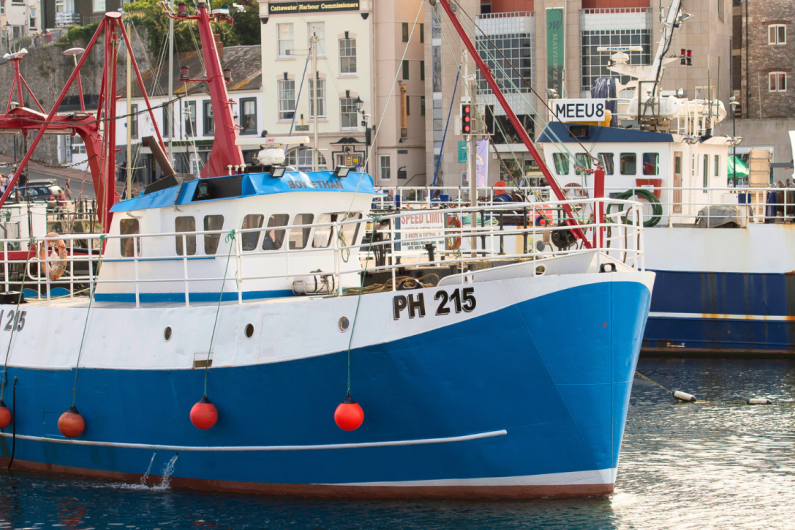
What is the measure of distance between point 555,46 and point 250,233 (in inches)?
1241

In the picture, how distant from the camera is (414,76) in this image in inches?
1812

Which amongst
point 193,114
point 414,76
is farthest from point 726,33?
point 193,114

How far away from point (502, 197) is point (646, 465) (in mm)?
13273

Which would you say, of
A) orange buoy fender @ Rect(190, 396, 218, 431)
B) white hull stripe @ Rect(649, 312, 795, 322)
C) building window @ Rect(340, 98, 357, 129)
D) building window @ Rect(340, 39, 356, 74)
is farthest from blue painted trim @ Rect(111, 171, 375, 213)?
building window @ Rect(340, 39, 356, 74)

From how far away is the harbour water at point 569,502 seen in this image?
1032cm

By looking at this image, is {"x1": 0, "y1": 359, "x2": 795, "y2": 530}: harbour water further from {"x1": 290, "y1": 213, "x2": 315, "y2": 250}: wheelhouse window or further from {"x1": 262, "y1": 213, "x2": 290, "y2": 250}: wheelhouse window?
{"x1": 290, "y1": 213, "x2": 315, "y2": 250}: wheelhouse window

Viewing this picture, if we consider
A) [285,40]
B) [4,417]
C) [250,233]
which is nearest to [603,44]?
[285,40]

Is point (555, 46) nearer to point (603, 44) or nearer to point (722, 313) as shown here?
point (603, 44)

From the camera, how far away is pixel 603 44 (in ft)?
135

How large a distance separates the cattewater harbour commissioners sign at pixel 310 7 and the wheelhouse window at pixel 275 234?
1347 inches

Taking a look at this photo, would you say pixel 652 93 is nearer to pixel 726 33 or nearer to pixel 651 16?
pixel 651 16

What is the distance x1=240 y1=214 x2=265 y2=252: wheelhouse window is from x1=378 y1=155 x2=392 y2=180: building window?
3352 centimetres

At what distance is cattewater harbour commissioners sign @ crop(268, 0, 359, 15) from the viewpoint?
1763 inches

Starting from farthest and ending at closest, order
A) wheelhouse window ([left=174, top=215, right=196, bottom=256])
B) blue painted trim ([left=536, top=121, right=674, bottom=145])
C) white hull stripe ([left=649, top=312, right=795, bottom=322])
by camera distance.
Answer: blue painted trim ([left=536, top=121, right=674, bottom=145]) → white hull stripe ([left=649, top=312, right=795, bottom=322]) → wheelhouse window ([left=174, top=215, right=196, bottom=256])
